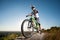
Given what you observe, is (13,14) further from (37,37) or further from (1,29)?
(37,37)

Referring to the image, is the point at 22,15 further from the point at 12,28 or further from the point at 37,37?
the point at 37,37

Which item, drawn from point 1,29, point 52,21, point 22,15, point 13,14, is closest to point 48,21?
point 52,21

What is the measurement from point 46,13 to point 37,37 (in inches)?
29.8

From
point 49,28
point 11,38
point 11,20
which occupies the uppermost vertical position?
point 11,20

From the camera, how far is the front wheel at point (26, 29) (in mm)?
2082

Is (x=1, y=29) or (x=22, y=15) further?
(x=1, y=29)

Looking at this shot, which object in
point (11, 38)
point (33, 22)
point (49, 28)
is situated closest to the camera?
point (33, 22)

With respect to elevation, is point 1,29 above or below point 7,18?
below

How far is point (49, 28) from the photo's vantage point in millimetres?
2881

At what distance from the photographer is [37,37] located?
2.32 metres

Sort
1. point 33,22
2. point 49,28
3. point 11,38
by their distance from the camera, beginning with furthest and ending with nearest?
point 49,28 < point 11,38 < point 33,22

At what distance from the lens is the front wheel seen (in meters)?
2.08

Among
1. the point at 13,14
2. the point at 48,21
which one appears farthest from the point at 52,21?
the point at 13,14

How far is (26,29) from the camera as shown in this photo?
221 cm
